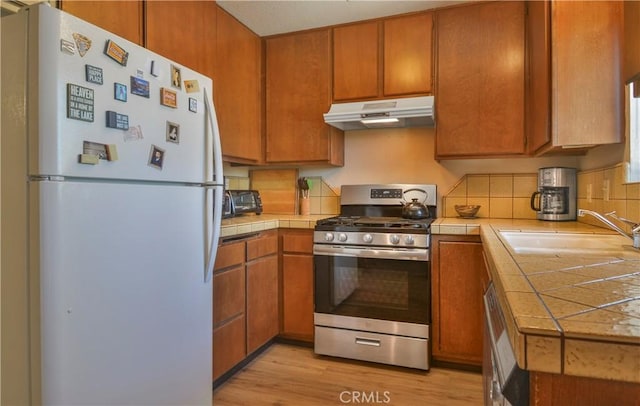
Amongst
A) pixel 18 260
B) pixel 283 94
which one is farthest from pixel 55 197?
pixel 283 94

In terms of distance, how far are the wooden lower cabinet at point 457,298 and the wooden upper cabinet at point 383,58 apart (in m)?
1.04

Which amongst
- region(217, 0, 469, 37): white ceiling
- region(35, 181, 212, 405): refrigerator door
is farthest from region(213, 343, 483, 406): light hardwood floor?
region(217, 0, 469, 37): white ceiling

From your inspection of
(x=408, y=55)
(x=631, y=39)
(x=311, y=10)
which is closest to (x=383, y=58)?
(x=408, y=55)

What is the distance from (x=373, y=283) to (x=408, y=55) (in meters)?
1.50

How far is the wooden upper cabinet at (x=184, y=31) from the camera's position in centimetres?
189

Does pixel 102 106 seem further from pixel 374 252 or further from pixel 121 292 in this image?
pixel 374 252

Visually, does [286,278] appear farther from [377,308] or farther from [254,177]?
[254,177]

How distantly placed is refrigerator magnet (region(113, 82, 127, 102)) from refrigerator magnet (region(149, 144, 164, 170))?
188 mm

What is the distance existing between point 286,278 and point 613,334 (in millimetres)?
2181

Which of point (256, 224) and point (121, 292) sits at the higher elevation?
point (256, 224)

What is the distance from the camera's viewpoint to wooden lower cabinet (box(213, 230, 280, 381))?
6.59 feet

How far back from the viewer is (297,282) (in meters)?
2.55

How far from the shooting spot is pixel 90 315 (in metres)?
1.18

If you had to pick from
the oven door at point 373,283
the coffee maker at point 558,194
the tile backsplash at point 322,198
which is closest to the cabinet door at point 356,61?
the tile backsplash at point 322,198
